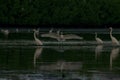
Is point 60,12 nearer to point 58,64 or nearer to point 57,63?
point 57,63

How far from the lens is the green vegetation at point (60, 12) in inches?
3312

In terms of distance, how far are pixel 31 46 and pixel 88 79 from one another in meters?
18.4

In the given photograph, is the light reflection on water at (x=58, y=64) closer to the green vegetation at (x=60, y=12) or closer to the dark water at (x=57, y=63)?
the dark water at (x=57, y=63)

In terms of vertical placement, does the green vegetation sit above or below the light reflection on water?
above

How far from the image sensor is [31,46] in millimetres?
41375

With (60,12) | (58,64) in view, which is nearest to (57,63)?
(58,64)

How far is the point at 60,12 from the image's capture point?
85688 millimetres

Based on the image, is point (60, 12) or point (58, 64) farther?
point (60, 12)

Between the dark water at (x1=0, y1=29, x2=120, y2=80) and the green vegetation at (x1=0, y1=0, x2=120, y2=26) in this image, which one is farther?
the green vegetation at (x1=0, y1=0, x2=120, y2=26)

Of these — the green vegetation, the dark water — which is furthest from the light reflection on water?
the green vegetation

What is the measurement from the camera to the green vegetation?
84125 millimetres

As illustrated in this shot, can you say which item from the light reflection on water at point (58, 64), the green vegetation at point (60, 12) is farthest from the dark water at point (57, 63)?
the green vegetation at point (60, 12)

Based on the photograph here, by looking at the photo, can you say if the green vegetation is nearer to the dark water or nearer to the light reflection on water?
the dark water

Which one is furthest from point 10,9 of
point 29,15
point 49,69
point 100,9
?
point 49,69
